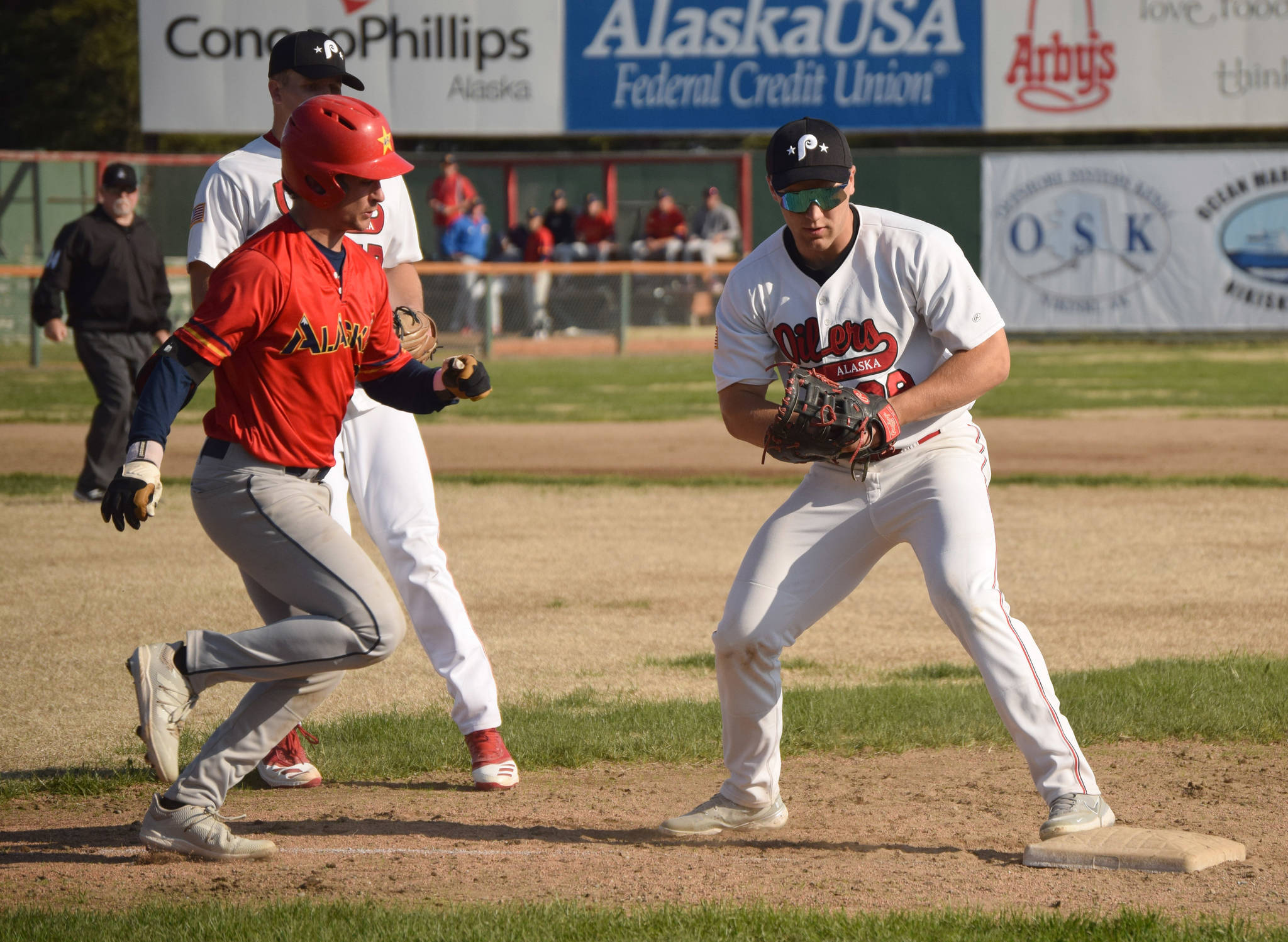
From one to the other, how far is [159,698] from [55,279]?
7194 mm

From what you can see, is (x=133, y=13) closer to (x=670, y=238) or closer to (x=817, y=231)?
(x=670, y=238)

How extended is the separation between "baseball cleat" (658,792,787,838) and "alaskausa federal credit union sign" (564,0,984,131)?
21.5m

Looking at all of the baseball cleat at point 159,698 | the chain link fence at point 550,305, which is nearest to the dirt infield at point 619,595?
the baseball cleat at point 159,698

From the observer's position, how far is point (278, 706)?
161 inches

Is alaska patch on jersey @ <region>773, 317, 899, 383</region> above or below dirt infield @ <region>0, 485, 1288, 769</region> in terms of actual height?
above

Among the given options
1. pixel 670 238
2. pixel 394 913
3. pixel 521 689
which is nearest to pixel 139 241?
pixel 521 689

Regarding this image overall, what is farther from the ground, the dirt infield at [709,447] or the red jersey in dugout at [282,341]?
the red jersey in dugout at [282,341]

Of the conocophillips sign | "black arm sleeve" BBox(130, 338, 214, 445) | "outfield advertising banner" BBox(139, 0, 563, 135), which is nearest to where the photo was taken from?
"black arm sleeve" BBox(130, 338, 214, 445)

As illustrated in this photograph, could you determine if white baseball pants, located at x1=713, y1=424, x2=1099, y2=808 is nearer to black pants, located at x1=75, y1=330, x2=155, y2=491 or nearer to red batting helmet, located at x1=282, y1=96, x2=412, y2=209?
red batting helmet, located at x1=282, y1=96, x2=412, y2=209

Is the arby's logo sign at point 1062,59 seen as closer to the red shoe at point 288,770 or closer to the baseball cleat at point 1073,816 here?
the red shoe at point 288,770

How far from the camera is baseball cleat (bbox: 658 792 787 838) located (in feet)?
14.6

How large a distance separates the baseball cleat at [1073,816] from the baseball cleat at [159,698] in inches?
89.3

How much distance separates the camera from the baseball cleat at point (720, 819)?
445 cm

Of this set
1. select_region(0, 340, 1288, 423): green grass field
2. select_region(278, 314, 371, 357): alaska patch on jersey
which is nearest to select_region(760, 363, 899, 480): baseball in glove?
select_region(278, 314, 371, 357): alaska patch on jersey
